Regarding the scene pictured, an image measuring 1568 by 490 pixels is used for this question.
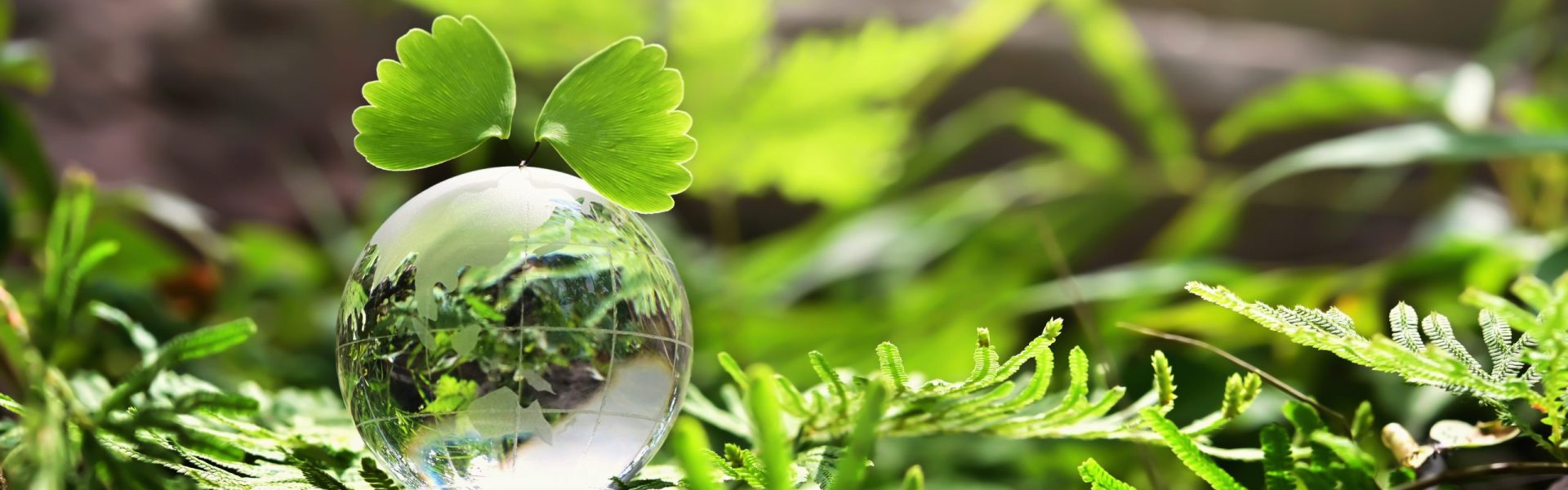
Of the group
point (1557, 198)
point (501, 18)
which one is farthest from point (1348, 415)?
point (501, 18)

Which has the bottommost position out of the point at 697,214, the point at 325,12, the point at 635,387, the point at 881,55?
the point at 635,387

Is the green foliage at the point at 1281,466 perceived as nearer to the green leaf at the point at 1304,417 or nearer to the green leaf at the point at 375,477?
the green leaf at the point at 1304,417

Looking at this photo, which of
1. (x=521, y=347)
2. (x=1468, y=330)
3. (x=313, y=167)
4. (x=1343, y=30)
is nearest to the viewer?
(x=521, y=347)

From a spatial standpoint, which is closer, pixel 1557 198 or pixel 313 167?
pixel 1557 198

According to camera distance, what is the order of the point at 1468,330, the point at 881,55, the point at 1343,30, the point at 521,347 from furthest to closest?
the point at 1343,30, the point at 881,55, the point at 1468,330, the point at 521,347

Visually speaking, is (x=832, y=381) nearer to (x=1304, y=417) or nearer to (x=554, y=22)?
(x=1304, y=417)

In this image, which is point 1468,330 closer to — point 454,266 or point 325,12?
point 454,266

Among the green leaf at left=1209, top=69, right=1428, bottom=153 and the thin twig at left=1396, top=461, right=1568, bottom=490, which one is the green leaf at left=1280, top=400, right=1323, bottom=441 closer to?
the thin twig at left=1396, top=461, right=1568, bottom=490
